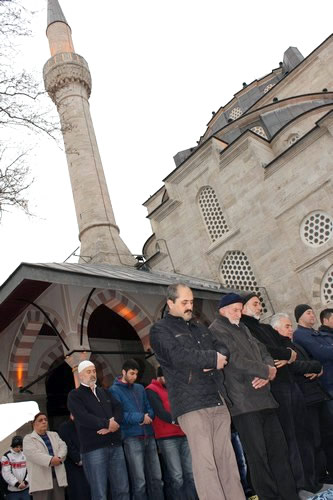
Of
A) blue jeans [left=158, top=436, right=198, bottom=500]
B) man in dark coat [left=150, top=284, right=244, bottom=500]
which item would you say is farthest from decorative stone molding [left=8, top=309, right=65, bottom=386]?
man in dark coat [left=150, top=284, right=244, bottom=500]

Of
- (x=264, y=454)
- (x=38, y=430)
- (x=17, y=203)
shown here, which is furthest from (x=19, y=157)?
(x=264, y=454)

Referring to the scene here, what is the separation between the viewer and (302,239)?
36.5 feet

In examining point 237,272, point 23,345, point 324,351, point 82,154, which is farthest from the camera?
point 82,154

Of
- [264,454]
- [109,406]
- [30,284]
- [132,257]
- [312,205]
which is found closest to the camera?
[264,454]

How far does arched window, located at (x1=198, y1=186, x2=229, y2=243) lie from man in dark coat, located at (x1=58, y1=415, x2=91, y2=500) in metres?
8.95

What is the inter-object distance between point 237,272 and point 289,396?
29.8 feet

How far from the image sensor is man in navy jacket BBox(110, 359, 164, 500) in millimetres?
4163

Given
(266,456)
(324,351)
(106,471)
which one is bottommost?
(266,456)

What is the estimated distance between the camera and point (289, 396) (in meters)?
3.56

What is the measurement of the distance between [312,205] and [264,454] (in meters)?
8.90

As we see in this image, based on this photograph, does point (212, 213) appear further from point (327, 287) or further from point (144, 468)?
point (144, 468)

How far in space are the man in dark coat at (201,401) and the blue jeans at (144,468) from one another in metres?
1.50

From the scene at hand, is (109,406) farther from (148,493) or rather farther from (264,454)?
(264,454)

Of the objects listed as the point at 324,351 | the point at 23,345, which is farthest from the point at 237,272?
the point at 324,351
